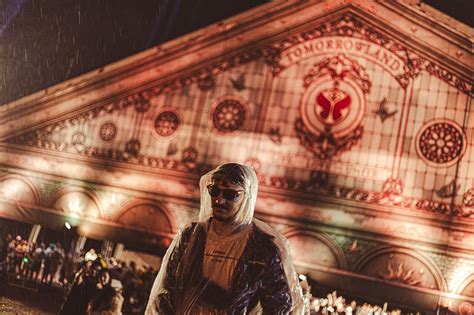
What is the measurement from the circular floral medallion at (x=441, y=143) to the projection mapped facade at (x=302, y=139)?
3 centimetres

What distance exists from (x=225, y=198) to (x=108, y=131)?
10.2 m

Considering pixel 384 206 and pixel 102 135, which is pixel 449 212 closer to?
pixel 384 206

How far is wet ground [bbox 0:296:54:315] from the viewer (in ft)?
26.2

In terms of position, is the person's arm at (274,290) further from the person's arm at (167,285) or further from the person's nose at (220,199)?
the person's arm at (167,285)

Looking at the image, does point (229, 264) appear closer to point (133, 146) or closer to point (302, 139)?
point (302, 139)

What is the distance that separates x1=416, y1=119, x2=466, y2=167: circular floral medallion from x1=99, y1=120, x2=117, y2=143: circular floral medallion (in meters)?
6.28

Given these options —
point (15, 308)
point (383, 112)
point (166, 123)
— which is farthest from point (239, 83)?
point (15, 308)

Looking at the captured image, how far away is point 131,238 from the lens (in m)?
12.1

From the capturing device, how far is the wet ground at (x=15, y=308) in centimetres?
798

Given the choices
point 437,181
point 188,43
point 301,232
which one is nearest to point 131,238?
point 301,232

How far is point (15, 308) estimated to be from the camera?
834 cm

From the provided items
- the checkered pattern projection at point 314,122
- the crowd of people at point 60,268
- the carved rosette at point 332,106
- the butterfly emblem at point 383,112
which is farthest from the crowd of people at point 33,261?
the butterfly emblem at point 383,112

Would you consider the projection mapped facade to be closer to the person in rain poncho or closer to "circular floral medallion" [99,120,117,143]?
"circular floral medallion" [99,120,117,143]

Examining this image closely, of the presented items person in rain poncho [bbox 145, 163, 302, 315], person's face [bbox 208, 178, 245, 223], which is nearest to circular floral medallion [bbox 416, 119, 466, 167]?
person in rain poncho [bbox 145, 163, 302, 315]
